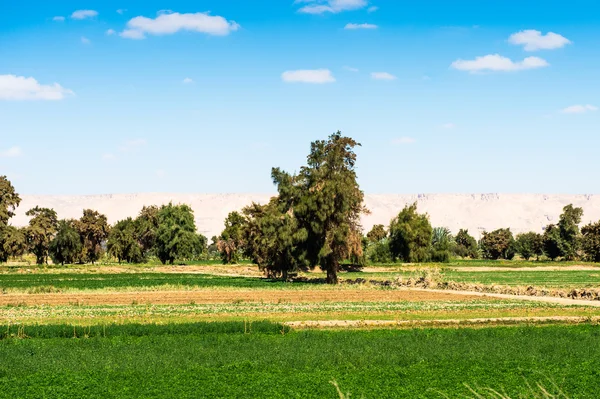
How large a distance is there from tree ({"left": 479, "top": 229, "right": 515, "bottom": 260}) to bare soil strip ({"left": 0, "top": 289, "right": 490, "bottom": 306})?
124 meters

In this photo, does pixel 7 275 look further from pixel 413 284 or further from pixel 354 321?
pixel 354 321

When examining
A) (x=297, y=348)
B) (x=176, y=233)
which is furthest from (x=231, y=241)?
(x=297, y=348)

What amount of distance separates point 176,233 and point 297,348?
4084 inches

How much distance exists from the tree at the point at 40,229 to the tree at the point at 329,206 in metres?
60.5

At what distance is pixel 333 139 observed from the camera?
76.6m

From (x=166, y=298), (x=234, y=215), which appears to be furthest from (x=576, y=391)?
(x=234, y=215)

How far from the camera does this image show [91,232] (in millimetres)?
148625

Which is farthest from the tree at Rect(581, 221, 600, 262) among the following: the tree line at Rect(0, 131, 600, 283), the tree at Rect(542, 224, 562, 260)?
the tree at Rect(542, 224, 562, 260)

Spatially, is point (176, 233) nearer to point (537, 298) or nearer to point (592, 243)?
point (592, 243)

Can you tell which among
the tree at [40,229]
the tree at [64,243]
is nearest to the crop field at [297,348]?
the tree at [40,229]

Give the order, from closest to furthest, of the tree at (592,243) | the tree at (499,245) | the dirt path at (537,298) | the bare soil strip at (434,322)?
the bare soil strip at (434,322) → the dirt path at (537,298) → the tree at (592,243) → the tree at (499,245)

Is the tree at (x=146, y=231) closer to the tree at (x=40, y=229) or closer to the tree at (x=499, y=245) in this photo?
the tree at (x=40, y=229)

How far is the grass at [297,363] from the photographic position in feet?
67.8

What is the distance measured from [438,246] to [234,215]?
41437 millimetres
